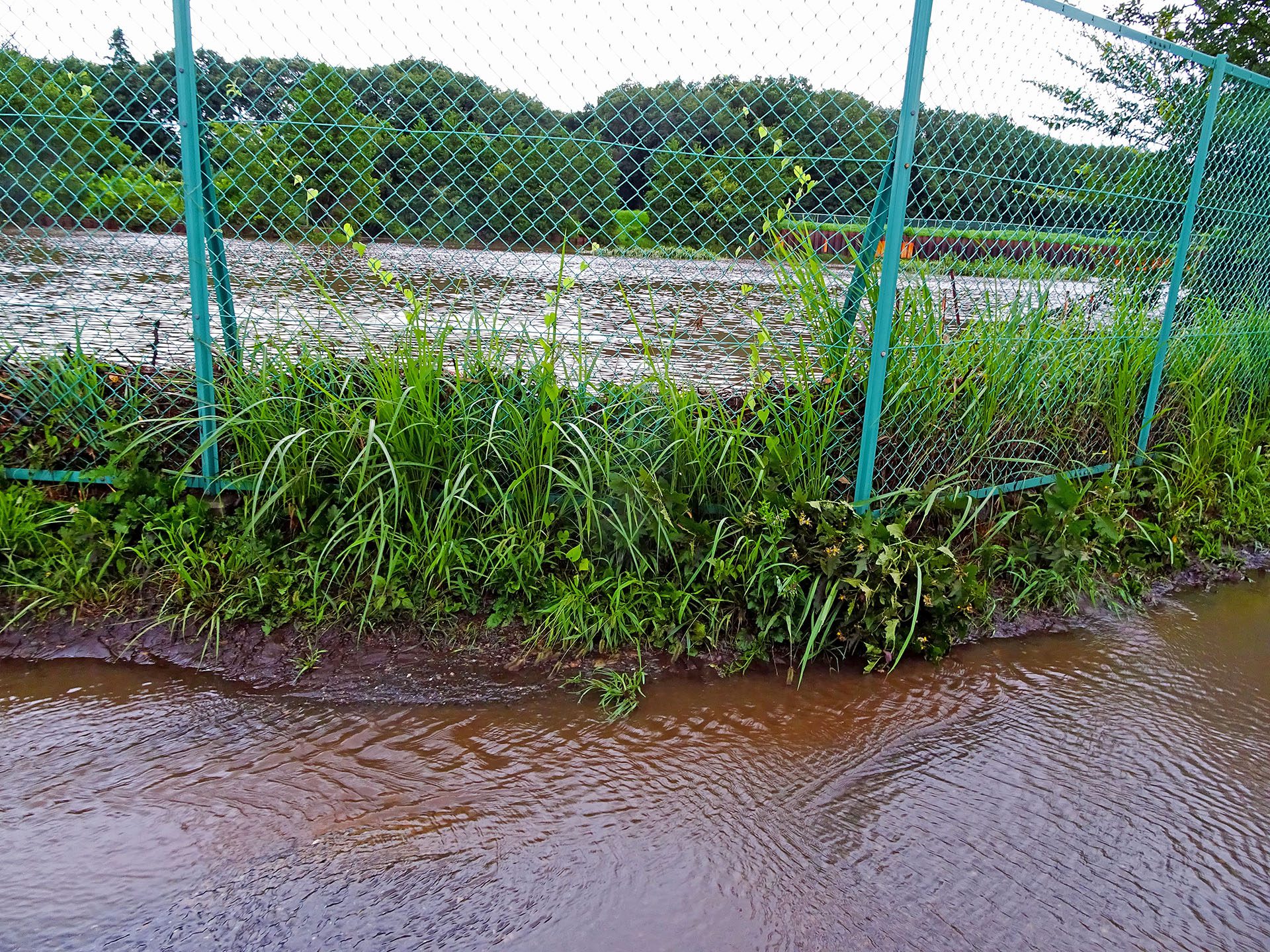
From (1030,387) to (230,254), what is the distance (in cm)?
333

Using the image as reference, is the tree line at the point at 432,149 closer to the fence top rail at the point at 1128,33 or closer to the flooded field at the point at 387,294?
the flooded field at the point at 387,294

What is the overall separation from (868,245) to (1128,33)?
1.53m

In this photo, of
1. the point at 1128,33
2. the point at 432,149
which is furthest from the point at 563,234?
the point at 1128,33

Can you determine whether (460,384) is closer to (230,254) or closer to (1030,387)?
(230,254)

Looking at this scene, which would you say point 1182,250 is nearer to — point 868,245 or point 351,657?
point 868,245

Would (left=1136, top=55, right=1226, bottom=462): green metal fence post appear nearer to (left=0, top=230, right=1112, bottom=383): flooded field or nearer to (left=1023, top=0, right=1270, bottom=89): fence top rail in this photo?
(left=1023, top=0, right=1270, bottom=89): fence top rail

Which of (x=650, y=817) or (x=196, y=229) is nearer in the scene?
(x=650, y=817)

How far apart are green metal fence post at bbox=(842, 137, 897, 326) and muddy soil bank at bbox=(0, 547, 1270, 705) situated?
4.61 ft

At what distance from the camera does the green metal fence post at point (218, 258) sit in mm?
2939

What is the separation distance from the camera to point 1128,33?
140 inches

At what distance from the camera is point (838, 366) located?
11.0 feet

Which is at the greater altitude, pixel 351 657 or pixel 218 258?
pixel 218 258

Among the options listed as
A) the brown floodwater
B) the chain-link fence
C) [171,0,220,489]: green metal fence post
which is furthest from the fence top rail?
[171,0,220,489]: green metal fence post

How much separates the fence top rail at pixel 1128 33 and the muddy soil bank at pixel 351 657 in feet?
8.97
